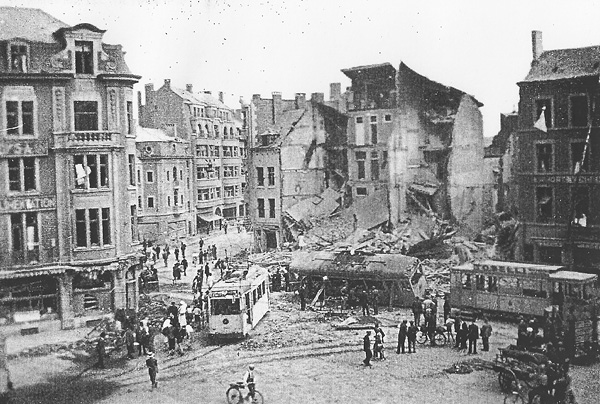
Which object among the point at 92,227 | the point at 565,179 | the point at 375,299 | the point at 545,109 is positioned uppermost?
the point at 545,109

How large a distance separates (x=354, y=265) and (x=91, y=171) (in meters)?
14.8

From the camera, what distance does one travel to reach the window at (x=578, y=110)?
35969 millimetres

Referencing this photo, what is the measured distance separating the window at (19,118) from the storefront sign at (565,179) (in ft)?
92.5

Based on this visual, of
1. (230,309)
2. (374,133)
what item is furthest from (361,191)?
(230,309)

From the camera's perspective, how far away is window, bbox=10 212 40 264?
30.3 m

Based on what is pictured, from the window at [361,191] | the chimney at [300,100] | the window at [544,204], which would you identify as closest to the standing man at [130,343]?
the window at [544,204]

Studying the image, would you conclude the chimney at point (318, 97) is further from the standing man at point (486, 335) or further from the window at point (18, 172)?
the standing man at point (486, 335)

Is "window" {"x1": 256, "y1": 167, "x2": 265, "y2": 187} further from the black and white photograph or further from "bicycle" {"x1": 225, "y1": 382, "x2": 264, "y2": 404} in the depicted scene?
"bicycle" {"x1": 225, "y1": 382, "x2": 264, "y2": 404}

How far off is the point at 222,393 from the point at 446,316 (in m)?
12.8

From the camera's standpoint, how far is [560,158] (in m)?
37.1

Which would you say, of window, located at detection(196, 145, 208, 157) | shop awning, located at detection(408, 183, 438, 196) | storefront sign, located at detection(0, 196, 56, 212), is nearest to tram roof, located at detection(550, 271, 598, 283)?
shop awning, located at detection(408, 183, 438, 196)

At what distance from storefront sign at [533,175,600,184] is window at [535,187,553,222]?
0.52 meters

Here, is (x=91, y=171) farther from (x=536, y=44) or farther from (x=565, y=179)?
(x=536, y=44)

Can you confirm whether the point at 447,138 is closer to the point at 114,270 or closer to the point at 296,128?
the point at 296,128
